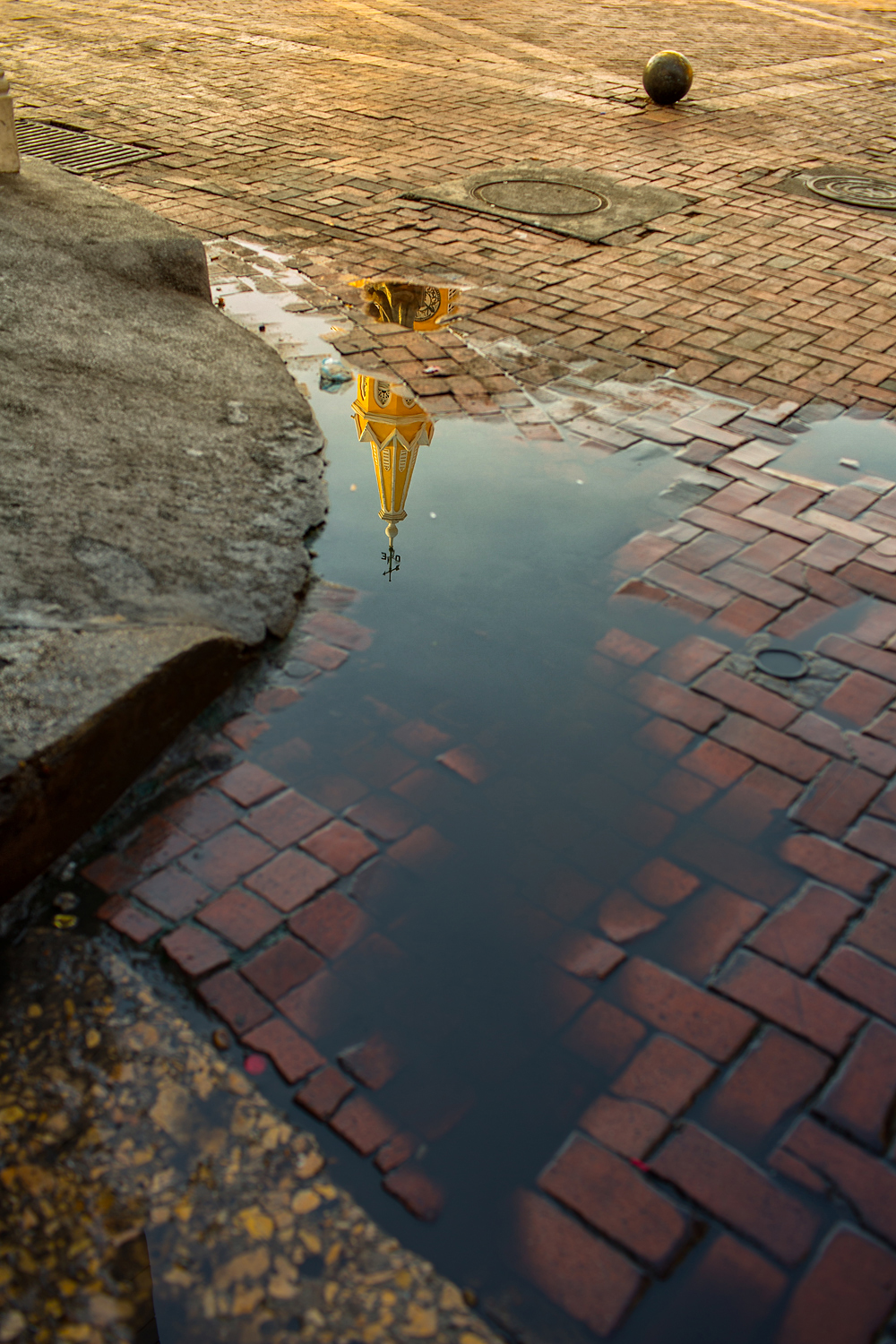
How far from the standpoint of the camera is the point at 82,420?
4.47 metres

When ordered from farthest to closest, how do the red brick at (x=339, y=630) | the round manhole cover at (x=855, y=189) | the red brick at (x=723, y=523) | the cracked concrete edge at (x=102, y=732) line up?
1. the round manhole cover at (x=855, y=189)
2. the red brick at (x=723, y=523)
3. the red brick at (x=339, y=630)
4. the cracked concrete edge at (x=102, y=732)

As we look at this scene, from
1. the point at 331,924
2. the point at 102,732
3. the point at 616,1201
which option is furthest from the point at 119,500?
the point at 616,1201

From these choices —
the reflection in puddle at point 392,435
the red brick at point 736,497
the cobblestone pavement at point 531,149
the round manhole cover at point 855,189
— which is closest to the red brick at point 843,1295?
the reflection in puddle at point 392,435

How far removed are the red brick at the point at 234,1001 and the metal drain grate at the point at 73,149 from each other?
26.9ft

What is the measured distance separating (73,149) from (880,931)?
31.3ft

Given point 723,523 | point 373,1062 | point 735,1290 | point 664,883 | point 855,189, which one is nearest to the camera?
point 735,1290

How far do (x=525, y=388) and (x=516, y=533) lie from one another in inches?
60.2

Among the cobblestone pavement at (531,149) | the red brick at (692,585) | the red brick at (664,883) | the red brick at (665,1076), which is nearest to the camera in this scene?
the red brick at (665,1076)

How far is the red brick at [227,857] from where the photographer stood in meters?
2.90

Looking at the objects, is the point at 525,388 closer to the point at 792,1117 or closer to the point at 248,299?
the point at 248,299

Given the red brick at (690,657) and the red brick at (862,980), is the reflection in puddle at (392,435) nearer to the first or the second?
the red brick at (690,657)

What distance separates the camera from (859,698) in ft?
11.8

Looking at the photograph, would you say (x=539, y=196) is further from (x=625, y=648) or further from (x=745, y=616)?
(x=625, y=648)

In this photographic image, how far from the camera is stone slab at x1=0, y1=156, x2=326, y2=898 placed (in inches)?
116
